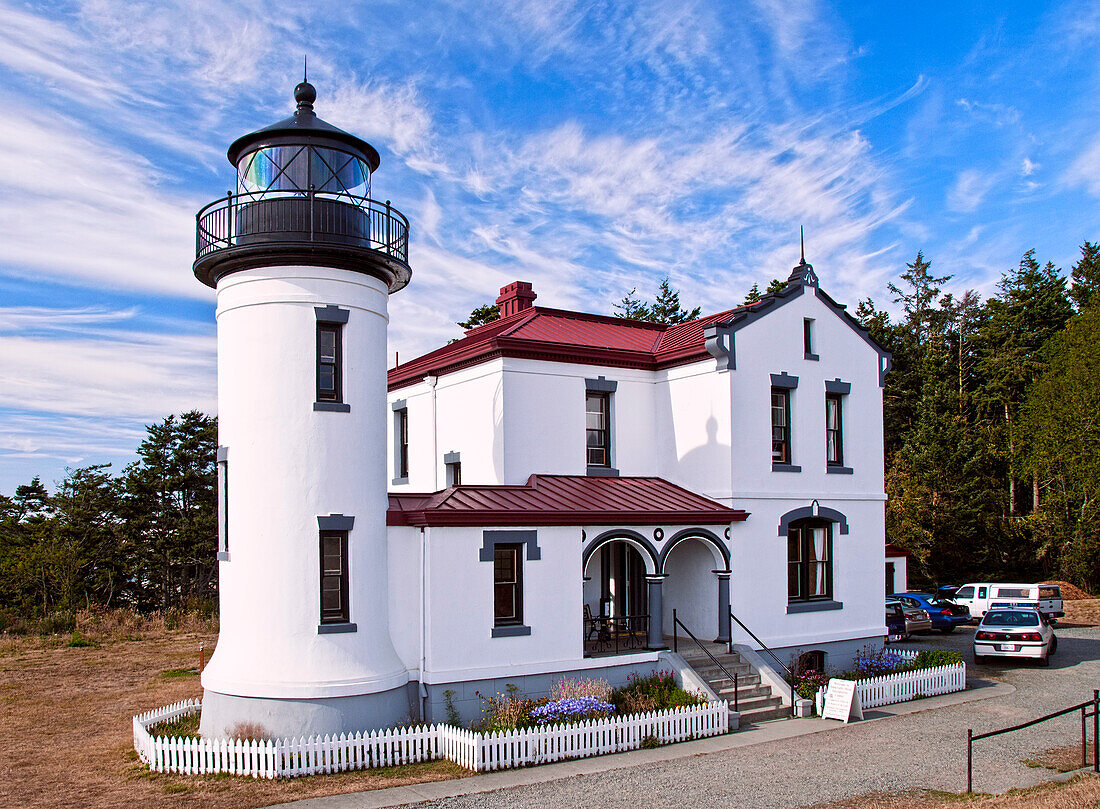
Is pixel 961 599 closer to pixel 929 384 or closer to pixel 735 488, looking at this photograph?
pixel 929 384

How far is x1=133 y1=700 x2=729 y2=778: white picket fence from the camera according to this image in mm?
13859

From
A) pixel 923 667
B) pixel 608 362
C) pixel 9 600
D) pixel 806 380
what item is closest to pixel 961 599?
pixel 923 667

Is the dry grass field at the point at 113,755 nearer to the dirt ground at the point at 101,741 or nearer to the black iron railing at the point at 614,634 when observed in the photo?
the dirt ground at the point at 101,741

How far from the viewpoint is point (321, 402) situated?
15586 millimetres

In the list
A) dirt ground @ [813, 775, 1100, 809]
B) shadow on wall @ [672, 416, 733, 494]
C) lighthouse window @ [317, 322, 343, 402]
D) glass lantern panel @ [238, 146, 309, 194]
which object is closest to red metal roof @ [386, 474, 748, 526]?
shadow on wall @ [672, 416, 733, 494]

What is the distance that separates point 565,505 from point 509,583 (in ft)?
6.41

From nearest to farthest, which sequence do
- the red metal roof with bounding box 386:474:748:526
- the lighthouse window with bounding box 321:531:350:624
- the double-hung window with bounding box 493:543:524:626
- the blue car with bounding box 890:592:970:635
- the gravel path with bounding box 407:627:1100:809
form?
1. the gravel path with bounding box 407:627:1100:809
2. the lighthouse window with bounding box 321:531:350:624
3. the red metal roof with bounding box 386:474:748:526
4. the double-hung window with bounding box 493:543:524:626
5. the blue car with bounding box 890:592:970:635

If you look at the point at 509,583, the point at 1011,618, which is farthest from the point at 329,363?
the point at 1011,618

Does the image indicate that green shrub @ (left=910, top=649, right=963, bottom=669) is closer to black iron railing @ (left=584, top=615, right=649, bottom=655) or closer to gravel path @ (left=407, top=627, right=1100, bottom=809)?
gravel path @ (left=407, top=627, right=1100, bottom=809)

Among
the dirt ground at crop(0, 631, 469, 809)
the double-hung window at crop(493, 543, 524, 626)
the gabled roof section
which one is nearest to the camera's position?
the dirt ground at crop(0, 631, 469, 809)

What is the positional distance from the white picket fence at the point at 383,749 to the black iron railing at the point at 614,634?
2.75m

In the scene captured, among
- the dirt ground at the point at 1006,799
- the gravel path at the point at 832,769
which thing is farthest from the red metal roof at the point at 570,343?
the dirt ground at the point at 1006,799

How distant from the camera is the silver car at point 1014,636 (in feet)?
77.8

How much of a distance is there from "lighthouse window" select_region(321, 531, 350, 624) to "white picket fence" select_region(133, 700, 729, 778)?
6.80 ft
